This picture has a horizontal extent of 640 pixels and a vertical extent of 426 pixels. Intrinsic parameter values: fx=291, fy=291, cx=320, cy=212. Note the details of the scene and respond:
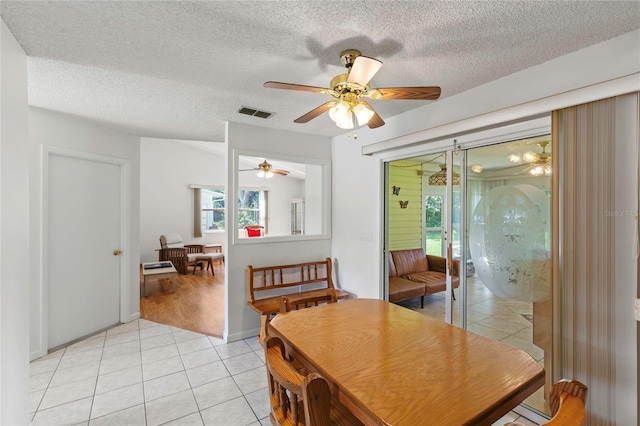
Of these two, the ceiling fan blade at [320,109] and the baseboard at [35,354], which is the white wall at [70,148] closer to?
the baseboard at [35,354]

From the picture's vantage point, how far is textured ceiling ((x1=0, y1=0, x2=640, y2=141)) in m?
1.41

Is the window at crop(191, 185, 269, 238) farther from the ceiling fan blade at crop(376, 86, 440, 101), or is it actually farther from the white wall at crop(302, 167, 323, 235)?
the ceiling fan blade at crop(376, 86, 440, 101)

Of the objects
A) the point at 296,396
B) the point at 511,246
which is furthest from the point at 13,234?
the point at 511,246

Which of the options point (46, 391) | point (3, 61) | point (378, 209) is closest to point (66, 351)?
point (46, 391)

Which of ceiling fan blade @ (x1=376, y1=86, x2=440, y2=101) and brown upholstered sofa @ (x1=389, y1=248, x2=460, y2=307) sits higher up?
ceiling fan blade @ (x1=376, y1=86, x2=440, y2=101)

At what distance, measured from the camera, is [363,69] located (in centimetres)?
143

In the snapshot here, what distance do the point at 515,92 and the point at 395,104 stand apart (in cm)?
94

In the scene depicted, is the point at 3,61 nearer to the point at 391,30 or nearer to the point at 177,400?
the point at 391,30

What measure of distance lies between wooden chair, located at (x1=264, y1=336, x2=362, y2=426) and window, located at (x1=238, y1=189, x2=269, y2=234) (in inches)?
309

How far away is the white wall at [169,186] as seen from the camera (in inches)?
282

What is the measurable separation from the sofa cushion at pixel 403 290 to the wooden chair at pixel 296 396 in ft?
7.26

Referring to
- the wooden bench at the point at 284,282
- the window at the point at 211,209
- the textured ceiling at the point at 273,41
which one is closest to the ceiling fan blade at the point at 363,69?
the textured ceiling at the point at 273,41

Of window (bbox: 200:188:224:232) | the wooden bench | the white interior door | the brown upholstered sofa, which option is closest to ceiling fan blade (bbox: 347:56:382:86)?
the wooden bench

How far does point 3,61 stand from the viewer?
4.89 ft
